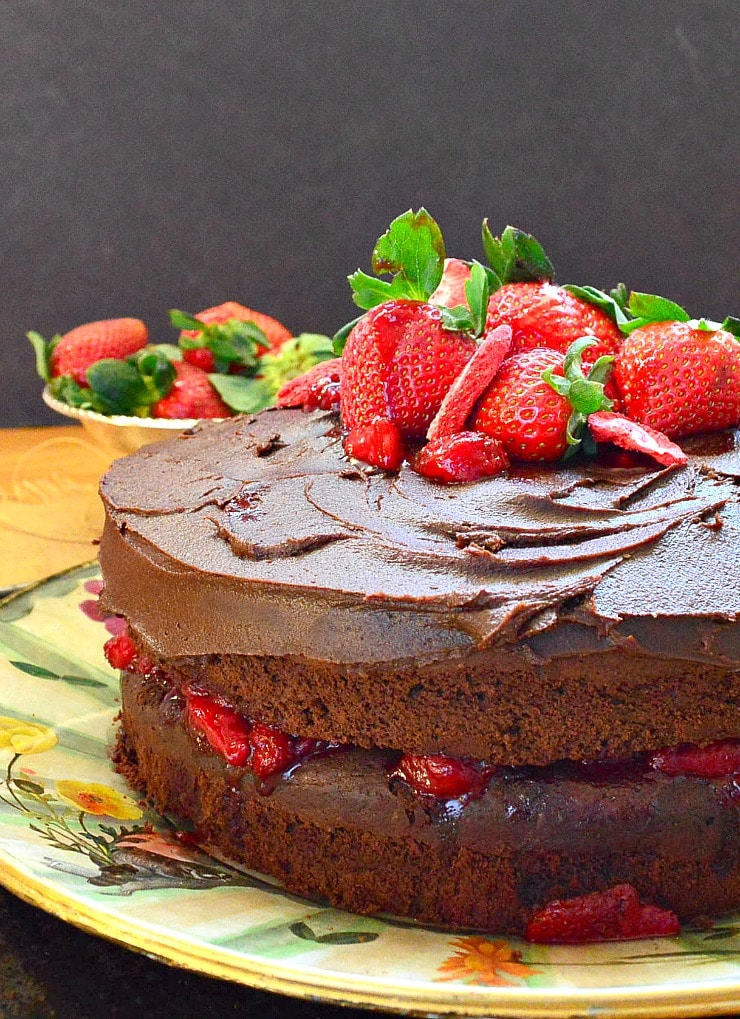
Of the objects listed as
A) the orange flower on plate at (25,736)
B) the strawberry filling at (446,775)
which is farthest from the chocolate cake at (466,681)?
the orange flower on plate at (25,736)

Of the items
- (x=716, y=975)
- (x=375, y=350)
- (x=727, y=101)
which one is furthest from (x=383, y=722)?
(x=727, y=101)

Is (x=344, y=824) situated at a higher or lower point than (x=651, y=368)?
lower

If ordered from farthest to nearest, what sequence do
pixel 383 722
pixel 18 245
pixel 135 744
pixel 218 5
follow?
pixel 18 245 < pixel 218 5 < pixel 135 744 < pixel 383 722

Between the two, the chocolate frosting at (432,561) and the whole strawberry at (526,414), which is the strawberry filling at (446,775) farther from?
the whole strawberry at (526,414)

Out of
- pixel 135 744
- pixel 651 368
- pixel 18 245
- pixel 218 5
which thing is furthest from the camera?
pixel 18 245

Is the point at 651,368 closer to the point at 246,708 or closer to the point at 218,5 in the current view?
the point at 246,708

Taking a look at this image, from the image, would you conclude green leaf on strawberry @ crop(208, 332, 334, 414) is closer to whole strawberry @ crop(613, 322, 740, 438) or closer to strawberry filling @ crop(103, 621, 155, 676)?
strawberry filling @ crop(103, 621, 155, 676)

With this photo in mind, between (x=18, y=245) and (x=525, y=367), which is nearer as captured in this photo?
(x=525, y=367)
